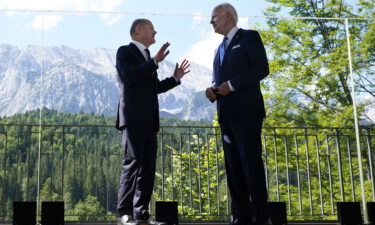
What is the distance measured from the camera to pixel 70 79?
6.74m

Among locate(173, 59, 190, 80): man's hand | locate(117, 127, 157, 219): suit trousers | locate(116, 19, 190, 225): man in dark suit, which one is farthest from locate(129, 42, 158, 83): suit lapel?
locate(117, 127, 157, 219): suit trousers

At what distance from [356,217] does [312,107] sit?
5.64m

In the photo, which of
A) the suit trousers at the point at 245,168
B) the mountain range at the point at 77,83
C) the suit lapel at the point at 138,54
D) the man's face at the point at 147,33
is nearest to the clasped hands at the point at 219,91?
the suit trousers at the point at 245,168

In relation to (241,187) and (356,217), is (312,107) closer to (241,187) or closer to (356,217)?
(356,217)

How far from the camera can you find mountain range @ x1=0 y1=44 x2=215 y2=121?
3842 millimetres

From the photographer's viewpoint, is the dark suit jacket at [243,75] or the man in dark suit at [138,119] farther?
the man in dark suit at [138,119]

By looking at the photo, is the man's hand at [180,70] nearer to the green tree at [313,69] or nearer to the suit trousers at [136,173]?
the suit trousers at [136,173]

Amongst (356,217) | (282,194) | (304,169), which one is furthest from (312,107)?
(356,217)

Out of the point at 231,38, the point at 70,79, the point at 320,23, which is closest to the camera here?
the point at 231,38

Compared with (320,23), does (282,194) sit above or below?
below

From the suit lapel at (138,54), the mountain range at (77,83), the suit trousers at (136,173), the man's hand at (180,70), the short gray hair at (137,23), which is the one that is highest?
the mountain range at (77,83)

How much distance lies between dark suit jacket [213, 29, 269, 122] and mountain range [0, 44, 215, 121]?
1400mm

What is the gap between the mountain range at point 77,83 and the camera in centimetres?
384

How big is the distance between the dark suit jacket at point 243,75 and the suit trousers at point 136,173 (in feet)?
1.46
